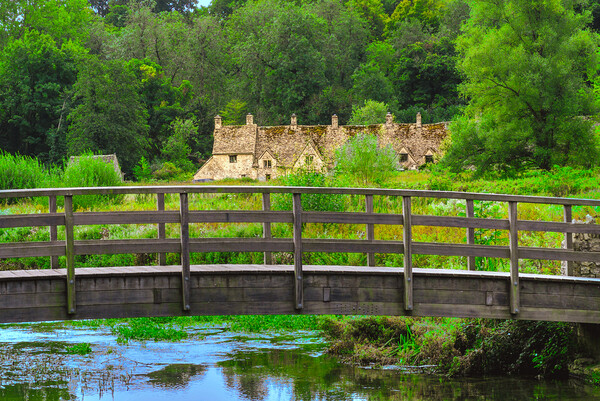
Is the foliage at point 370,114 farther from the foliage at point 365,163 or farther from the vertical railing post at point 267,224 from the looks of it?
the vertical railing post at point 267,224

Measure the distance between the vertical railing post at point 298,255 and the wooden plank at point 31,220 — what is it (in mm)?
2588

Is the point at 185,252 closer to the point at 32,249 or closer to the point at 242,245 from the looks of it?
the point at 242,245

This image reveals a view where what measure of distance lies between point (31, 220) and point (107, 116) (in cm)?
5598

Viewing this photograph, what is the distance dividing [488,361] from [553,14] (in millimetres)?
26392

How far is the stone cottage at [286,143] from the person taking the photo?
64562 mm

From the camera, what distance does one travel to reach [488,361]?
11.6 meters

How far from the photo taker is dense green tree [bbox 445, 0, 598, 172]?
109 feet

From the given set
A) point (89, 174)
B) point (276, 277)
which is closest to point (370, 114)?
point (89, 174)

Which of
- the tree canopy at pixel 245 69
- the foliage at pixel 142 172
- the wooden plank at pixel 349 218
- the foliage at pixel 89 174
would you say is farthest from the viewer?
the foliage at pixel 142 172

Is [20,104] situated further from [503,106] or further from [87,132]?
[503,106]

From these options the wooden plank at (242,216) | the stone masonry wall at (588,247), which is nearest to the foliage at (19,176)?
the wooden plank at (242,216)

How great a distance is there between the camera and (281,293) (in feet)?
29.7

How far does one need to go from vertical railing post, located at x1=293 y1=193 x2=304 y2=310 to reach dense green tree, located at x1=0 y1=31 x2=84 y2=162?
196 ft

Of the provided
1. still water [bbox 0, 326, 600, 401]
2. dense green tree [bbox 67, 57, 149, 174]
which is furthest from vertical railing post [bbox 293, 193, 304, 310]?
dense green tree [bbox 67, 57, 149, 174]
